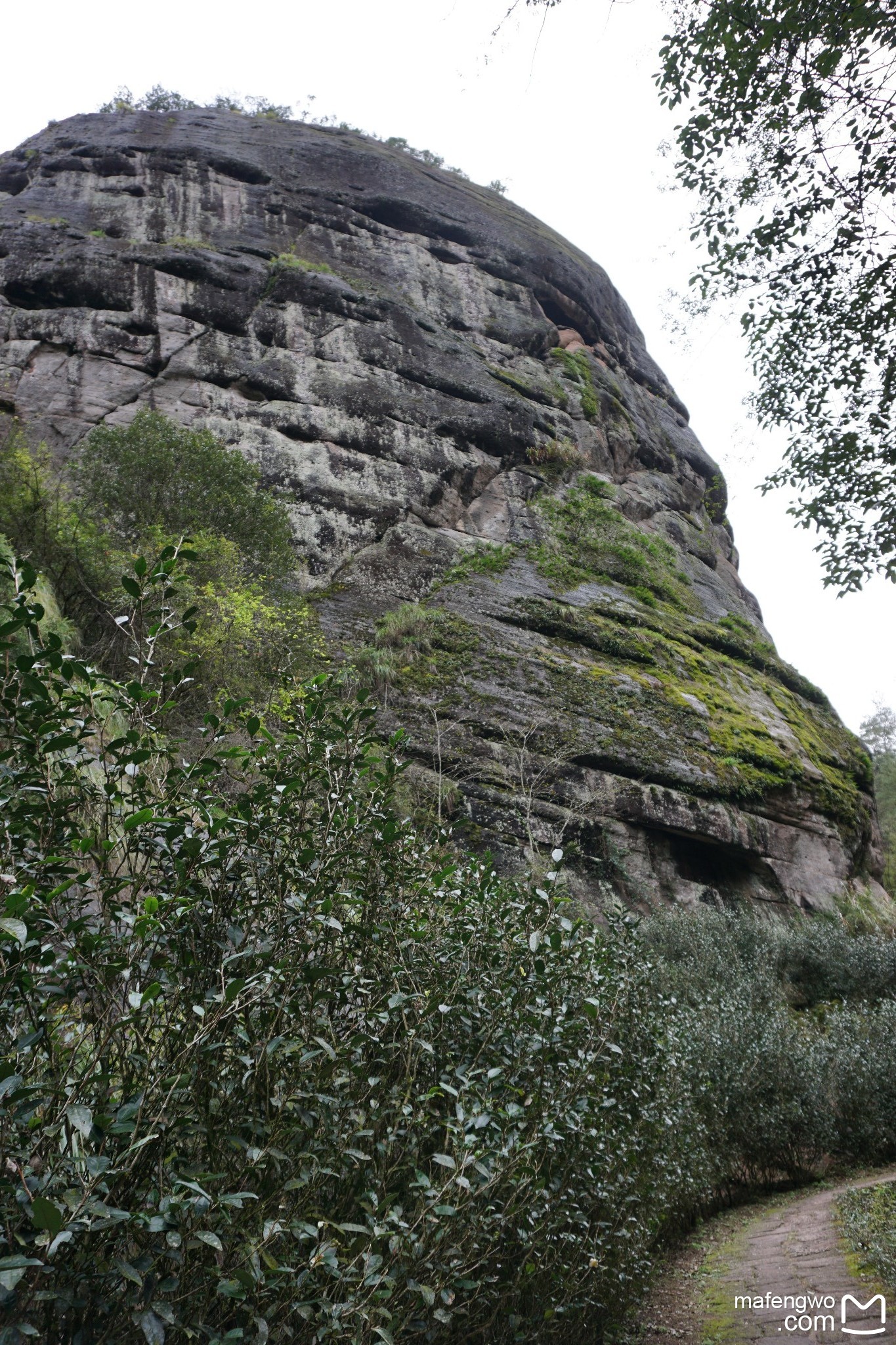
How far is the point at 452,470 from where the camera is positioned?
66.3 feet

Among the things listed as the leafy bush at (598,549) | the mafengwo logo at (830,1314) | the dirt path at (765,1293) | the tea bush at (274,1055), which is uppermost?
the leafy bush at (598,549)

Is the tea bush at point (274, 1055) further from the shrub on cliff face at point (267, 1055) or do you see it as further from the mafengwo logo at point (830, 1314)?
the mafengwo logo at point (830, 1314)

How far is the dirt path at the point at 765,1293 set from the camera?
417cm

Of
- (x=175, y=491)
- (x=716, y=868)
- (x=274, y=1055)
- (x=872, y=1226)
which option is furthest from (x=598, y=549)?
(x=274, y=1055)

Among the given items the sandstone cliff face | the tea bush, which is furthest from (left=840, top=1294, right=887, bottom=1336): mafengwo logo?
the sandstone cliff face

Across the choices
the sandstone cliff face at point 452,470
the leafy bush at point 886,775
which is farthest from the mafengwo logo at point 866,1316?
the leafy bush at point 886,775

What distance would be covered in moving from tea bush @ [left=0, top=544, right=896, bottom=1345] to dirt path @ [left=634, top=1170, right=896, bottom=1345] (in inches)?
29.7

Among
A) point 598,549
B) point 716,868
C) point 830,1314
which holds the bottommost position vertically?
point 830,1314

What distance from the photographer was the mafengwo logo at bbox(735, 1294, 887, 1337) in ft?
13.3

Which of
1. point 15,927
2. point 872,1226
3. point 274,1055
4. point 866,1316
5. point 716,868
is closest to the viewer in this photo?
point 15,927

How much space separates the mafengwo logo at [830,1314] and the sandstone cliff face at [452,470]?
7534 millimetres

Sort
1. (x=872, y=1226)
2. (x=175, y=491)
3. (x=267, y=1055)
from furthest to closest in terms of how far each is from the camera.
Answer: (x=175, y=491) < (x=872, y=1226) < (x=267, y=1055)

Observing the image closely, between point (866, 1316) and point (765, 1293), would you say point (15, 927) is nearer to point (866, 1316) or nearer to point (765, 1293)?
point (866, 1316)

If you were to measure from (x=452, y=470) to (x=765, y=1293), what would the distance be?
17784mm
